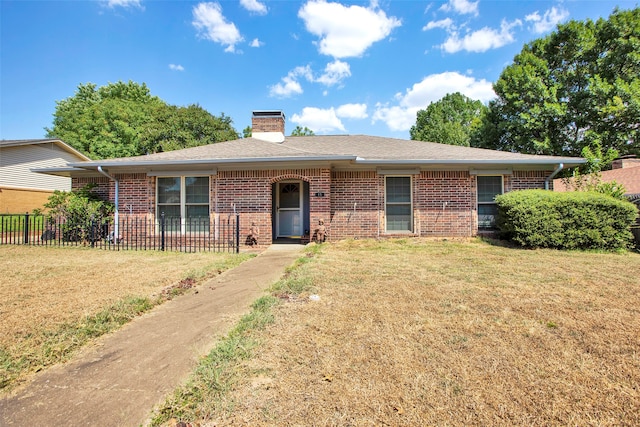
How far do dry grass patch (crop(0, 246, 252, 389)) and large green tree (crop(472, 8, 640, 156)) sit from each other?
1973cm

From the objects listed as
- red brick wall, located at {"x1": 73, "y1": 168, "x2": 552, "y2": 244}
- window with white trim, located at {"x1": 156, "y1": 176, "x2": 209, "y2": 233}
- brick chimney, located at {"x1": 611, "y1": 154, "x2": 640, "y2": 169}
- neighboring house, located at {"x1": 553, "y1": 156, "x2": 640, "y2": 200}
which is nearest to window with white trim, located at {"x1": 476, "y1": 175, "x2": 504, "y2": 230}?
red brick wall, located at {"x1": 73, "y1": 168, "x2": 552, "y2": 244}

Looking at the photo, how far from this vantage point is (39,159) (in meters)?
19.1

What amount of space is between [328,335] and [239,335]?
0.81m

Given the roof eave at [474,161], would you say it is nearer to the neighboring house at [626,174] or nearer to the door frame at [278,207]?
the door frame at [278,207]

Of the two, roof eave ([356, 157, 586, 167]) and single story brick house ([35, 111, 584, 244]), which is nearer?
roof eave ([356, 157, 586, 167])

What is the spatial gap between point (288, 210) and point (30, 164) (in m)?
18.1

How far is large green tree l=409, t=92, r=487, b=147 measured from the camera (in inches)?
1088

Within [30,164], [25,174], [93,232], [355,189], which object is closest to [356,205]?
[355,189]

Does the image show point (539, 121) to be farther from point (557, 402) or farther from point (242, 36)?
point (557, 402)

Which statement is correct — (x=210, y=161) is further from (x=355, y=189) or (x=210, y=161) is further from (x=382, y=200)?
(x=382, y=200)

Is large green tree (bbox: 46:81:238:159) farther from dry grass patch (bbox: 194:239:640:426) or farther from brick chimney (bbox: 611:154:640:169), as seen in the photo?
brick chimney (bbox: 611:154:640:169)

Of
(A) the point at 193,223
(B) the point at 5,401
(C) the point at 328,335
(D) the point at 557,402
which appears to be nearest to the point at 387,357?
(C) the point at 328,335

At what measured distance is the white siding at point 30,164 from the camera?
16.9 metres

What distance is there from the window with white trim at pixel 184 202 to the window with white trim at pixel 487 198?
8.66 meters
